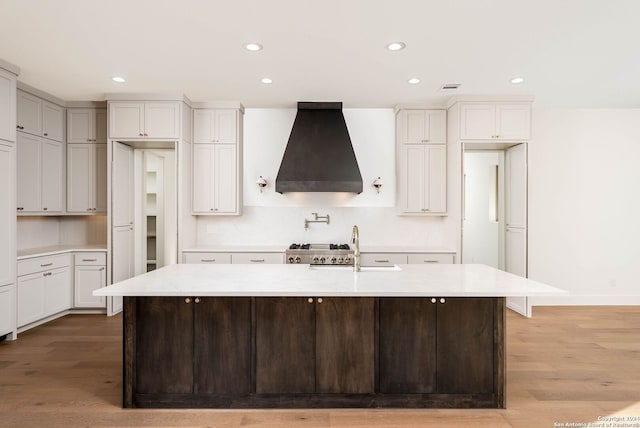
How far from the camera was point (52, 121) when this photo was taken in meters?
4.64

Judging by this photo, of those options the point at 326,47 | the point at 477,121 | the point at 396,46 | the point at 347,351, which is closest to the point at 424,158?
the point at 477,121

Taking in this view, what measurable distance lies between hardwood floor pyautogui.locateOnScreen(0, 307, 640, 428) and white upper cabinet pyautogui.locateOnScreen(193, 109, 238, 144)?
2.57 meters

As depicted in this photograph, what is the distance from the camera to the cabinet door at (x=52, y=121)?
4.53 meters

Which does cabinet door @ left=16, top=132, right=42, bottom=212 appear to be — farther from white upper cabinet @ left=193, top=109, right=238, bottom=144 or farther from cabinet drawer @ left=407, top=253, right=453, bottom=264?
cabinet drawer @ left=407, top=253, right=453, bottom=264

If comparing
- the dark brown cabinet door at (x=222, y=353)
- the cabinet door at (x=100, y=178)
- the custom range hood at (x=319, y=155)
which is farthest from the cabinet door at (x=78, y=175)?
the dark brown cabinet door at (x=222, y=353)

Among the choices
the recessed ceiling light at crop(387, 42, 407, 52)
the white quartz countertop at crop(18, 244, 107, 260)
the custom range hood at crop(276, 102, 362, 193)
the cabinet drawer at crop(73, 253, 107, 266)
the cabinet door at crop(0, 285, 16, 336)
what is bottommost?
the cabinet door at crop(0, 285, 16, 336)

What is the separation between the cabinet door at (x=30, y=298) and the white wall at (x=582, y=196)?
246 inches

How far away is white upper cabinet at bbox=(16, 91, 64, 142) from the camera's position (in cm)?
423

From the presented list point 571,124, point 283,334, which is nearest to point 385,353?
point 283,334

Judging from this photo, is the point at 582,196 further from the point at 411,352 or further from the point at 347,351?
the point at 347,351

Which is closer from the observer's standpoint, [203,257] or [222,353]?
[222,353]

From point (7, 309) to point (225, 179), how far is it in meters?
2.67

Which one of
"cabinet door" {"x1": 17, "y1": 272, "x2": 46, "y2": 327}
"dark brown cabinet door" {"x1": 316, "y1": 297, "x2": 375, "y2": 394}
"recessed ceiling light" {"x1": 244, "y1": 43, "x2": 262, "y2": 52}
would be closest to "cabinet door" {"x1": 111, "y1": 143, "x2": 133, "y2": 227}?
"cabinet door" {"x1": 17, "y1": 272, "x2": 46, "y2": 327}

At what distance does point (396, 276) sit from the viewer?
107 inches
